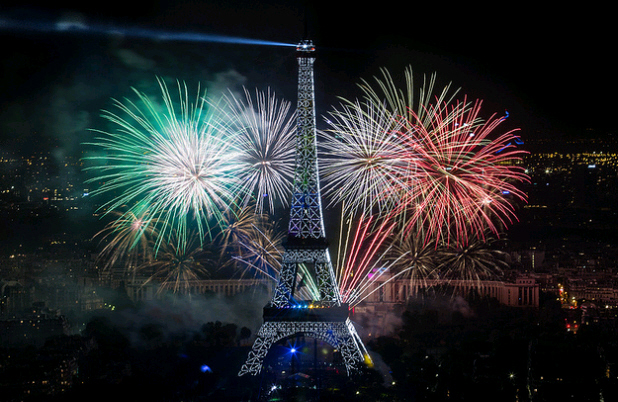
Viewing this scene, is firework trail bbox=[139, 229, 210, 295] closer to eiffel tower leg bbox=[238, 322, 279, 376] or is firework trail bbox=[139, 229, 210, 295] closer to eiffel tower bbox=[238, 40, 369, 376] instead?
eiffel tower leg bbox=[238, 322, 279, 376]

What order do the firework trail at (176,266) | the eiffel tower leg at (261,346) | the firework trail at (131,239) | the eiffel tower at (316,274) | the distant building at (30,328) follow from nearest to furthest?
the eiffel tower at (316,274), the eiffel tower leg at (261,346), the firework trail at (131,239), the distant building at (30,328), the firework trail at (176,266)

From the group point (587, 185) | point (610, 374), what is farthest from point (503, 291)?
point (610, 374)

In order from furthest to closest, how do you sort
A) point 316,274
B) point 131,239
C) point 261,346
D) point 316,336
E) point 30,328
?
point 30,328, point 131,239, point 316,336, point 261,346, point 316,274

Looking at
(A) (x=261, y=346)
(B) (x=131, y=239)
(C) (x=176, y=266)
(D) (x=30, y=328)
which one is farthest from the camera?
(C) (x=176, y=266)

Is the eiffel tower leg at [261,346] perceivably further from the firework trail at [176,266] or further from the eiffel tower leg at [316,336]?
the firework trail at [176,266]

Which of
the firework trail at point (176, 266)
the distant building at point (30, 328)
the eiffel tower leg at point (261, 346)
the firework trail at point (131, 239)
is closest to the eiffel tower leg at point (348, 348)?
the eiffel tower leg at point (261, 346)

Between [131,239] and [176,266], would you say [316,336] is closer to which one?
[176,266]

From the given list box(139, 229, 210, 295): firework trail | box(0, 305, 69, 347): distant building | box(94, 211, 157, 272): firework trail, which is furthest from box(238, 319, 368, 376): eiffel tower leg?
box(0, 305, 69, 347): distant building

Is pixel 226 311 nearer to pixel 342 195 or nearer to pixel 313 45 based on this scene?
pixel 342 195

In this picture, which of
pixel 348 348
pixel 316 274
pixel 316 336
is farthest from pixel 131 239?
pixel 348 348
